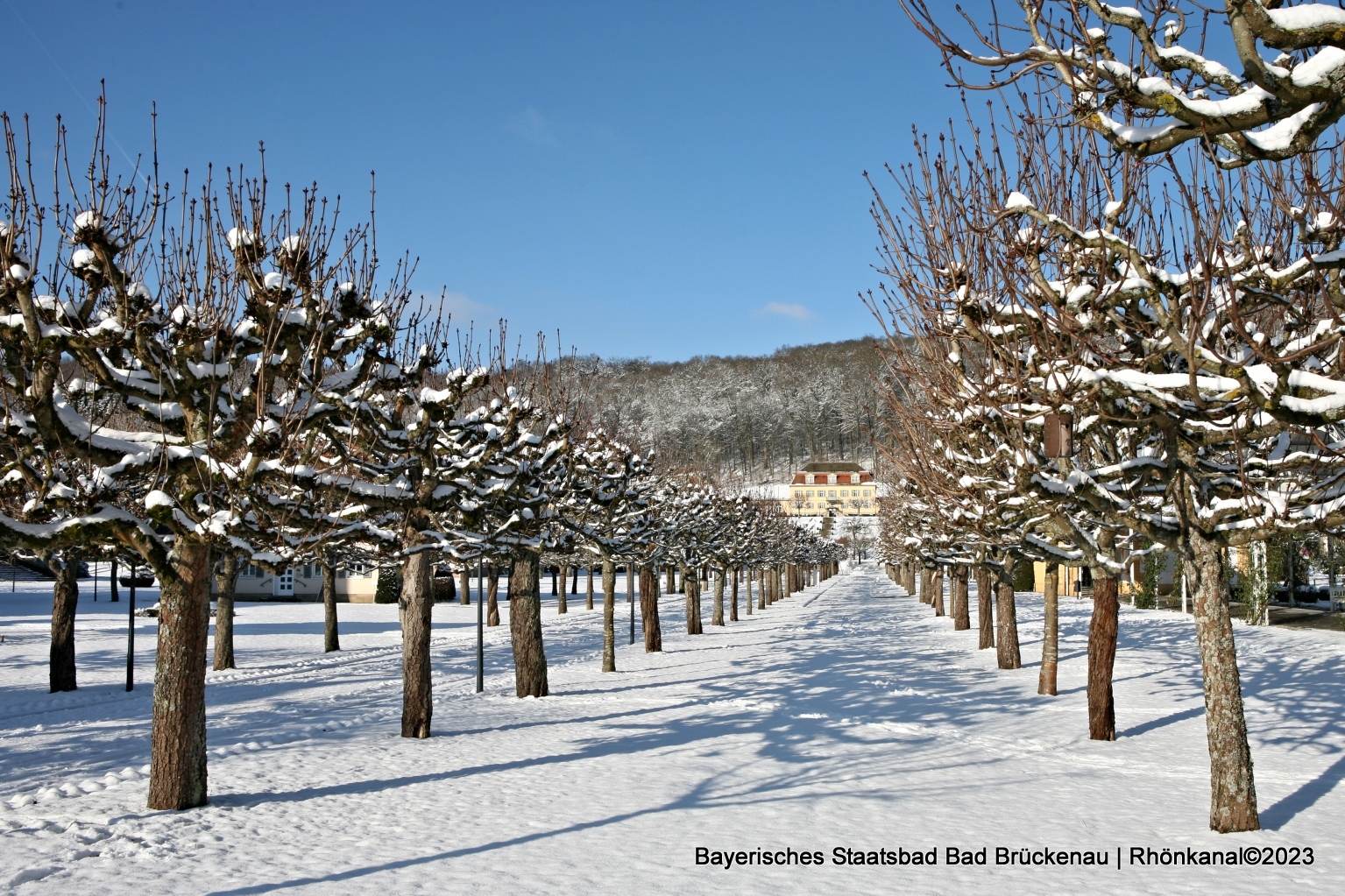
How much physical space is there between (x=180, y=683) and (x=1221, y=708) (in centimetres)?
922

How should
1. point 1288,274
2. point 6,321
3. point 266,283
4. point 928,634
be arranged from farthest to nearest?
point 928,634 → point 266,283 → point 6,321 → point 1288,274

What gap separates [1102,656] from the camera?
11883 millimetres

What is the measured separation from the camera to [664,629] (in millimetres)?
35688

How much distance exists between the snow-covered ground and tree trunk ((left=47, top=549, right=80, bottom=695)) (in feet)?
2.60

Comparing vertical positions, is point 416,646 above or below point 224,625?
above

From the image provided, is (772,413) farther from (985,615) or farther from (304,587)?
(985,615)

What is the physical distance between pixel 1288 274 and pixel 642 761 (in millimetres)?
8486

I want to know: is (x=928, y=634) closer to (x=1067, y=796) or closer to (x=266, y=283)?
(x=1067, y=796)

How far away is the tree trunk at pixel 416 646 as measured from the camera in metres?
12.8

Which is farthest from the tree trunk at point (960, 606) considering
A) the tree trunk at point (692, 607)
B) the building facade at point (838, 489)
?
the building facade at point (838, 489)

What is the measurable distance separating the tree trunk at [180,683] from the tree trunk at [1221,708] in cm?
896

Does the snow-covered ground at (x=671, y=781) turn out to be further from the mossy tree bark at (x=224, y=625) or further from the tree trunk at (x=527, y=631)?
the mossy tree bark at (x=224, y=625)

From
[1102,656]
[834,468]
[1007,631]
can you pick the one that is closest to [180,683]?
[1102,656]

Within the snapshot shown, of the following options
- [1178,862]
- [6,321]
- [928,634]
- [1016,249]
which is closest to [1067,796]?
[1178,862]
